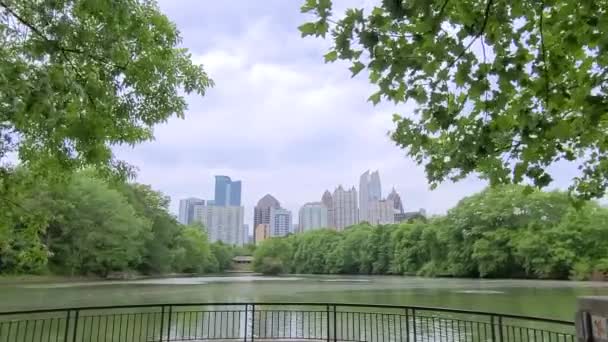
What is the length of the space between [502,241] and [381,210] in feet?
417

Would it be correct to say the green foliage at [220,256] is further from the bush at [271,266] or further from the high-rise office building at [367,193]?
the high-rise office building at [367,193]

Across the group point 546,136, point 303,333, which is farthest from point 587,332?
point 303,333

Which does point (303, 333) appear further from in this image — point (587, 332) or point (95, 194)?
point (95, 194)

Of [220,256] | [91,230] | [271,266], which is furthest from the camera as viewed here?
[220,256]

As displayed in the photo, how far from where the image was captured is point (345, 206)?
19488cm

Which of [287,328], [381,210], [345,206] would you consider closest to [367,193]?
[345,206]

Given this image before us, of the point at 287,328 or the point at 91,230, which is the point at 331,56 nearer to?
the point at 287,328

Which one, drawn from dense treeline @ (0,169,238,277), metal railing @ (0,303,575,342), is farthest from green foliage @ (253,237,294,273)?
metal railing @ (0,303,575,342)

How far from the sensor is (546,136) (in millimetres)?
4293

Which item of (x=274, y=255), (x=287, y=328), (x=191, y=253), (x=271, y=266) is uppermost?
(x=191, y=253)

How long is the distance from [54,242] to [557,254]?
4803 cm

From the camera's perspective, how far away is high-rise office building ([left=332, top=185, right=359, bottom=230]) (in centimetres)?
19262

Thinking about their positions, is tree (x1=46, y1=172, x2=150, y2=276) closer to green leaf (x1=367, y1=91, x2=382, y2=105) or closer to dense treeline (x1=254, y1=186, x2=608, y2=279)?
dense treeline (x1=254, y1=186, x2=608, y2=279)

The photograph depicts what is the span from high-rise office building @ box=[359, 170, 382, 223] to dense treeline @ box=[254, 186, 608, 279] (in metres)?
103
